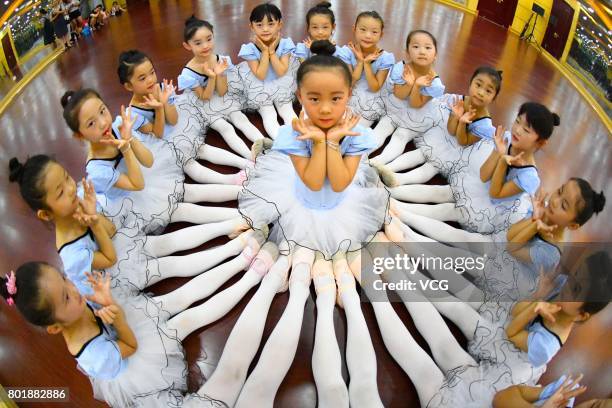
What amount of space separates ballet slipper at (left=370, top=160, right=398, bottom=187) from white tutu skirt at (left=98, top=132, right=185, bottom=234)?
110cm

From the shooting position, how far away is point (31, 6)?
3.85 metres

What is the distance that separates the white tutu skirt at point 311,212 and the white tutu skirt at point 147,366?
680mm

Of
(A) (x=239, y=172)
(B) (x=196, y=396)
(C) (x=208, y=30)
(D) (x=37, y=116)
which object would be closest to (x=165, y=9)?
(D) (x=37, y=116)

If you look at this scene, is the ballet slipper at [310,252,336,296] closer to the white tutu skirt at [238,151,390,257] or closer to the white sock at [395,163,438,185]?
the white tutu skirt at [238,151,390,257]

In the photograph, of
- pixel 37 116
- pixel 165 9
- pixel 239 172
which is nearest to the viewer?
pixel 239 172

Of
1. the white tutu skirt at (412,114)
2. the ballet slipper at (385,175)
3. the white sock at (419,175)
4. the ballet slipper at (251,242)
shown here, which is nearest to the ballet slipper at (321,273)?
the ballet slipper at (251,242)

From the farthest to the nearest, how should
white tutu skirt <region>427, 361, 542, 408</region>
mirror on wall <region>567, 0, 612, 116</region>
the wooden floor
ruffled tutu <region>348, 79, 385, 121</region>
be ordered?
mirror on wall <region>567, 0, 612, 116</region> < ruffled tutu <region>348, 79, 385, 121</region> < the wooden floor < white tutu skirt <region>427, 361, 542, 408</region>

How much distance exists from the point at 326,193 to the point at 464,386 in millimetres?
1027

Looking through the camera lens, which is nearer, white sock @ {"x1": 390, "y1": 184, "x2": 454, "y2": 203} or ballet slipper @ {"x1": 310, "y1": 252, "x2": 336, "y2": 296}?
ballet slipper @ {"x1": 310, "y1": 252, "x2": 336, "y2": 296}

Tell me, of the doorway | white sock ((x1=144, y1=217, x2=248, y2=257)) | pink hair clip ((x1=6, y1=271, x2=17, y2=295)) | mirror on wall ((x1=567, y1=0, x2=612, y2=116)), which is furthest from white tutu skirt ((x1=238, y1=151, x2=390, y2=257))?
the doorway

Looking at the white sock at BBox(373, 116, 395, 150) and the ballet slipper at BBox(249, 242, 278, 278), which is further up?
the white sock at BBox(373, 116, 395, 150)

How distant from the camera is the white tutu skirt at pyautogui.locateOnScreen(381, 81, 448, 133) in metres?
3.13

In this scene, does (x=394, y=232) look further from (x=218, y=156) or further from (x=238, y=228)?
(x=218, y=156)

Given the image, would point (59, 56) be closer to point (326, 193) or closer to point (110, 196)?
point (110, 196)
